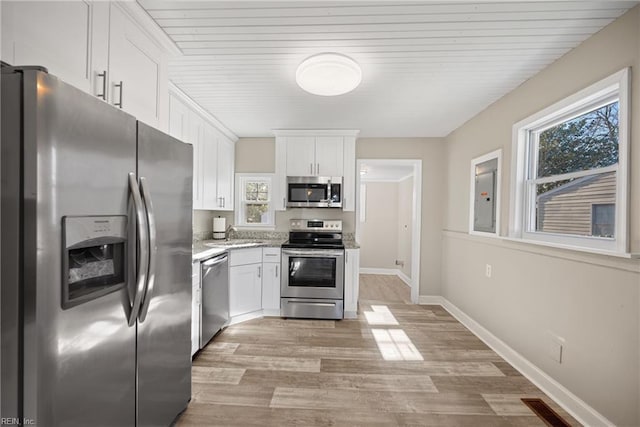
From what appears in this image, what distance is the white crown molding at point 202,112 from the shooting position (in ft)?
8.03

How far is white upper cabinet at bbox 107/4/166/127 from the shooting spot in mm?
1368

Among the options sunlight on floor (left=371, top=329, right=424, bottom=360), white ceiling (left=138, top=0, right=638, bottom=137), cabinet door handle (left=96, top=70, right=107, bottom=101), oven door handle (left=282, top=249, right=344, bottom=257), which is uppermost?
white ceiling (left=138, top=0, right=638, bottom=137)

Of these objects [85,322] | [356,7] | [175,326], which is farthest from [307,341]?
[356,7]

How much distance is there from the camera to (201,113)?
293 centimetres

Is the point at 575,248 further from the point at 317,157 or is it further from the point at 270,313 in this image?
the point at 270,313

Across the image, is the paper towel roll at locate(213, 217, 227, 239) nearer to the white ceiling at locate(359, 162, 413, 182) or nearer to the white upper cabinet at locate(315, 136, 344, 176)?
the white upper cabinet at locate(315, 136, 344, 176)

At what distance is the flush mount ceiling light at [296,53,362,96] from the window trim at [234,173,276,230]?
2.12 meters

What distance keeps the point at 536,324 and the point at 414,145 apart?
8.57ft

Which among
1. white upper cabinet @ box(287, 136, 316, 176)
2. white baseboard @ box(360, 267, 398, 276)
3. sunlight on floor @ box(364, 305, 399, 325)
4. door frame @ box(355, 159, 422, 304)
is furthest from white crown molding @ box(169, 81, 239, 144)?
white baseboard @ box(360, 267, 398, 276)

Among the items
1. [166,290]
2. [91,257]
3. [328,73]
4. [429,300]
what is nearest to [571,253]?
[328,73]

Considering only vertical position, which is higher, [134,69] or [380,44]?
[380,44]

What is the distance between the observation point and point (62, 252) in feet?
2.81

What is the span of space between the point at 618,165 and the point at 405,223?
413 cm

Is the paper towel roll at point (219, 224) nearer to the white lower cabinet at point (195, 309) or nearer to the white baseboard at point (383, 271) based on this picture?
the white lower cabinet at point (195, 309)
